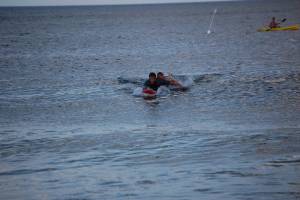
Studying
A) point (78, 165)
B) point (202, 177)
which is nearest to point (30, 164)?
point (78, 165)

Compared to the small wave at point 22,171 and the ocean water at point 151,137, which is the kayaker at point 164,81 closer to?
the ocean water at point 151,137

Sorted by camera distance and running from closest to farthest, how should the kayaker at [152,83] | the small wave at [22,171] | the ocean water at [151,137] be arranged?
the ocean water at [151,137] < the small wave at [22,171] < the kayaker at [152,83]

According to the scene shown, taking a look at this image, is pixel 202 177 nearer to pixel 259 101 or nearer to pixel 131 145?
pixel 131 145

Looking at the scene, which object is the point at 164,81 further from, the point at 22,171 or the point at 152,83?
the point at 22,171

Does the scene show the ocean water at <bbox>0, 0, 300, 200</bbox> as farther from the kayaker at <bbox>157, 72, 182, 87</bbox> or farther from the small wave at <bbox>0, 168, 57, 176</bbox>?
the kayaker at <bbox>157, 72, 182, 87</bbox>

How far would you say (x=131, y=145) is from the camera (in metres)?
14.6

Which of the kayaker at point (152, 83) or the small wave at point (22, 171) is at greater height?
the kayaker at point (152, 83)

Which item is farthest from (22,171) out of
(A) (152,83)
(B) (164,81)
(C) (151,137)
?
(B) (164,81)

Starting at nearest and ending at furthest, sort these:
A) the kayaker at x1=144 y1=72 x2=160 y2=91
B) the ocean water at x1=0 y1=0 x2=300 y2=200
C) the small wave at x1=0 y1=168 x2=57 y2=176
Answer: the ocean water at x1=0 y1=0 x2=300 y2=200, the small wave at x1=0 y1=168 x2=57 y2=176, the kayaker at x1=144 y1=72 x2=160 y2=91

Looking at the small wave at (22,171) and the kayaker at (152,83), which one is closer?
the small wave at (22,171)

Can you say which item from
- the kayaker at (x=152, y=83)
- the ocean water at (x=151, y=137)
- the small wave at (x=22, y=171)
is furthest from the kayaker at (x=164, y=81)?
the small wave at (x=22, y=171)

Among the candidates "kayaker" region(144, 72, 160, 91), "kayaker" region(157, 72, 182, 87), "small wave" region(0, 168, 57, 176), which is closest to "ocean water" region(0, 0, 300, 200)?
"small wave" region(0, 168, 57, 176)

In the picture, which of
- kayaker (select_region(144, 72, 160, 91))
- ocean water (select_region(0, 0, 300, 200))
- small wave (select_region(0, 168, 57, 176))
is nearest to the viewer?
ocean water (select_region(0, 0, 300, 200))

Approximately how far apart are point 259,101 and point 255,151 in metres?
7.94
